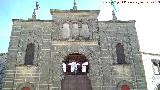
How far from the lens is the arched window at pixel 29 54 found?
984 inches

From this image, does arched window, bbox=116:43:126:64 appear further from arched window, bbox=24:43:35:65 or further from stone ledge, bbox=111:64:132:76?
arched window, bbox=24:43:35:65

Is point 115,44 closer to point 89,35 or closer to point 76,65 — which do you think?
point 89,35

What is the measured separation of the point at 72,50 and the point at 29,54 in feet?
13.4

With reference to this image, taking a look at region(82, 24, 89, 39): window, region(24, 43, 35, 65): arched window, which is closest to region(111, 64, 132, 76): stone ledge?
→ region(82, 24, 89, 39): window

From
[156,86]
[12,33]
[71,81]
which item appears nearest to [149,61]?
[156,86]

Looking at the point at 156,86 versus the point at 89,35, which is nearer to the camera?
the point at 89,35

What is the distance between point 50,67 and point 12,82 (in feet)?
11.8

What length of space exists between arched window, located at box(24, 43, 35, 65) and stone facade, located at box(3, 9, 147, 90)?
285mm

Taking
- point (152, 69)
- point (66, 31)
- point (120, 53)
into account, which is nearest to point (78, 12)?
point (66, 31)

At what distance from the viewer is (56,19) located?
88.5ft

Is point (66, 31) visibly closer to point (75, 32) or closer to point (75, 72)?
point (75, 32)

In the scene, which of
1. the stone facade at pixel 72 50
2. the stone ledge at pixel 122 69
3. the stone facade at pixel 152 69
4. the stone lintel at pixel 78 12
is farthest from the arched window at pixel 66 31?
the stone facade at pixel 152 69

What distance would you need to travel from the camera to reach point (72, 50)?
2534cm

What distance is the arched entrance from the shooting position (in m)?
24.0
